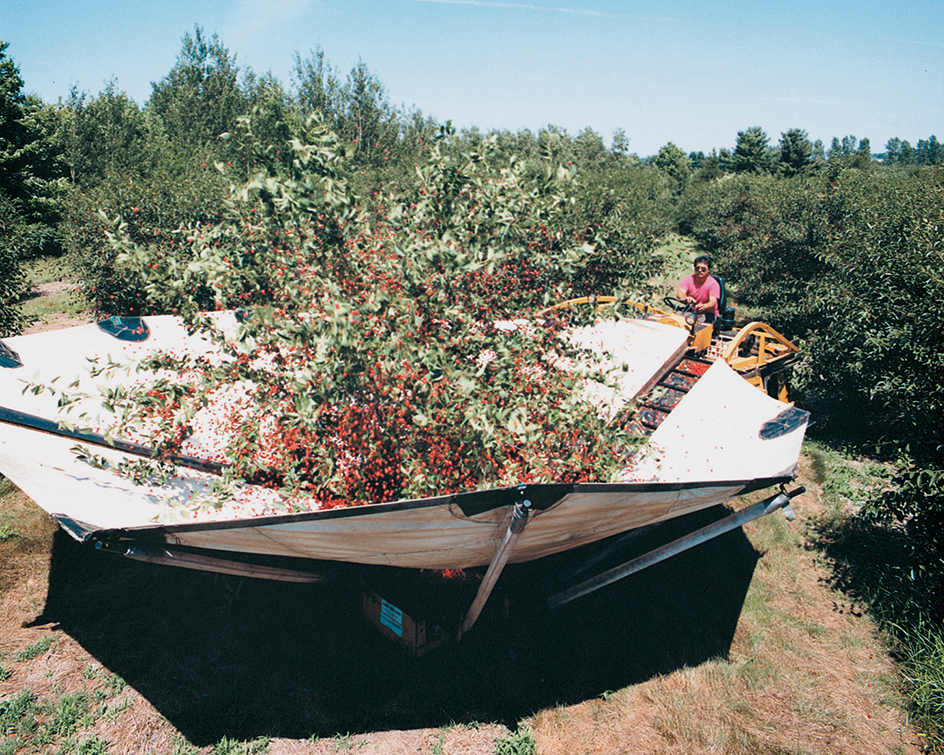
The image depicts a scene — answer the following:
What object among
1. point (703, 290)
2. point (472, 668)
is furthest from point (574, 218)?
point (472, 668)

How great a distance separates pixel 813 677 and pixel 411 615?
4387mm

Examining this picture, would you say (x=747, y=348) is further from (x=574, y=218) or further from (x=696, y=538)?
(x=574, y=218)

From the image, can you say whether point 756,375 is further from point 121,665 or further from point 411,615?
point 121,665

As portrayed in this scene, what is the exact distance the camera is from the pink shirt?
976 cm

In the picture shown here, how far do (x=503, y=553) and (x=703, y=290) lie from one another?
7.57 meters

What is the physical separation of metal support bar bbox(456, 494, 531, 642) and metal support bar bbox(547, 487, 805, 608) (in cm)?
118

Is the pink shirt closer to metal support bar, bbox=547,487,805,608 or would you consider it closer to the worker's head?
the worker's head

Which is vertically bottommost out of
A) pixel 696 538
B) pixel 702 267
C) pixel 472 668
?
pixel 472 668

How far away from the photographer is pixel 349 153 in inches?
217

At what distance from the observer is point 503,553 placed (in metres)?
4.12

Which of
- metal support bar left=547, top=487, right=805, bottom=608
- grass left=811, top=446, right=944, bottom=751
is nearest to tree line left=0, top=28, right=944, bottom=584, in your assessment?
grass left=811, top=446, right=944, bottom=751

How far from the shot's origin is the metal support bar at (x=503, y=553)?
3.57m

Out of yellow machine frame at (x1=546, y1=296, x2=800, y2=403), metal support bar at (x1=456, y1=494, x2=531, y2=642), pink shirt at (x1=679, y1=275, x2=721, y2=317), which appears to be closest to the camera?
metal support bar at (x1=456, y1=494, x2=531, y2=642)

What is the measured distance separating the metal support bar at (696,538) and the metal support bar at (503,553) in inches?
46.6
